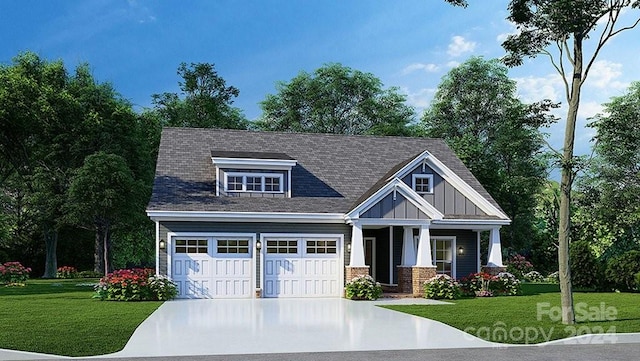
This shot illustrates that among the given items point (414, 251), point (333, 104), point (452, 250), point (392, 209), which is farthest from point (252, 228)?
point (333, 104)

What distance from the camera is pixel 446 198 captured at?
24.8 metres

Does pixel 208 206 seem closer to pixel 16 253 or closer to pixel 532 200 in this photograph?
pixel 16 253

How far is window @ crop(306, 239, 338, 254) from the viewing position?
2312 centimetres

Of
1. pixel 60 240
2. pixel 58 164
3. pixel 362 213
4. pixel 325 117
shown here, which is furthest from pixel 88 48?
pixel 362 213

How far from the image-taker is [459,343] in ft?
37.7

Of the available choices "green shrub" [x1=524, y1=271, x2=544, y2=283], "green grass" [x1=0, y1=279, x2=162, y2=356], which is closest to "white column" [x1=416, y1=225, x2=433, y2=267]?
"green grass" [x1=0, y1=279, x2=162, y2=356]

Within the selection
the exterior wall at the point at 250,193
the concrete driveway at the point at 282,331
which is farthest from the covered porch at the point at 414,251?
the concrete driveway at the point at 282,331

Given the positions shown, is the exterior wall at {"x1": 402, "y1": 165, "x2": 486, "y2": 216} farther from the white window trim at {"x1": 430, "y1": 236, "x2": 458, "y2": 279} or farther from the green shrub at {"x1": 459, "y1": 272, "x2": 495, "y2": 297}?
the green shrub at {"x1": 459, "y1": 272, "x2": 495, "y2": 297}

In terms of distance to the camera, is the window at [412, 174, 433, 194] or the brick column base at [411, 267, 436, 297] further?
the window at [412, 174, 433, 194]

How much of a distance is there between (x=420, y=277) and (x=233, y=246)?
240 inches

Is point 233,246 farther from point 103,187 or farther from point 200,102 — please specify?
point 200,102

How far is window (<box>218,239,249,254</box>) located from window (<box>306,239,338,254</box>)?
80.7 inches

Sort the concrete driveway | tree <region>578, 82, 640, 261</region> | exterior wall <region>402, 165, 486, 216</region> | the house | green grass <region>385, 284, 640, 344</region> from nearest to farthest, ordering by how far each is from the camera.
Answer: the concrete driveway < green grass <region>385, 284, 640, 344</region> < the house < exterior wall <region>402, 165, 486, 216</region> < tree <region>578, 82, 640, 261</region>

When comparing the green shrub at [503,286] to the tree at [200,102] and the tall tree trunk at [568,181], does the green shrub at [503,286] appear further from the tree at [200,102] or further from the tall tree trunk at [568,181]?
the tree at [200,102]
